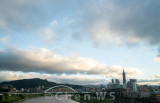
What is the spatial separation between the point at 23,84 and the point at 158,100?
135640 millimetres

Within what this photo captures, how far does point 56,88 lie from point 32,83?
37598mm

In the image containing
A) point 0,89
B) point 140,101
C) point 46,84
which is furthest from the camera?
point 46,84

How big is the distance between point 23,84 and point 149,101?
134 metres

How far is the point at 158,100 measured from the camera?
39.5 m

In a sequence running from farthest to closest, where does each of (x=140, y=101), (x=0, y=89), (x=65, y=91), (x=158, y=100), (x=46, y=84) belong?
(x=46, y=84), (x=65, y=91), (x=0, y=89), (x=140, y=101), (x=158, y=100)

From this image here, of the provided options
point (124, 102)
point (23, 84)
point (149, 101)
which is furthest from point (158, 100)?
point (23, 84)

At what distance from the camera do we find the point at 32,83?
529 feet

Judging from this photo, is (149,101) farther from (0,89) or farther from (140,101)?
(0,89)

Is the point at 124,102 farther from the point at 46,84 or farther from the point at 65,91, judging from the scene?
the point at 46,84

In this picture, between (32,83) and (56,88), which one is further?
(32,83)

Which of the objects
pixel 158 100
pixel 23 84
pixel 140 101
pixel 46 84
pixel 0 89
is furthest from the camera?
pixel 46 84

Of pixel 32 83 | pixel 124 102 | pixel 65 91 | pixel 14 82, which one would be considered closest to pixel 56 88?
pixel 65 91

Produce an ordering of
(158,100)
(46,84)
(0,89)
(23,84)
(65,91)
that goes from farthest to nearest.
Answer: (46,84), (23,84), (65,91), (0,89), (158,100)

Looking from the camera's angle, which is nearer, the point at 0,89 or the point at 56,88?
the point at 0,89
